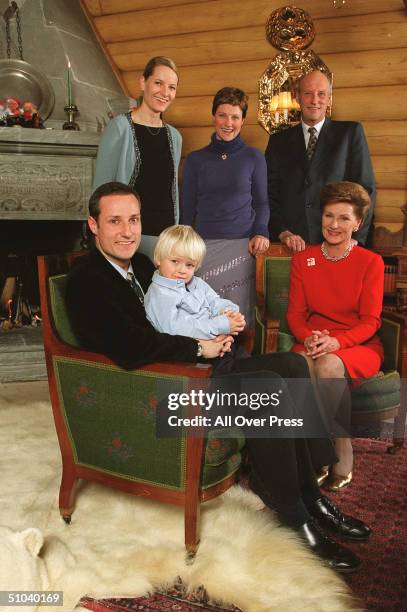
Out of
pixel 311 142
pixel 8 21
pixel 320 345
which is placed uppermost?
pixel 8 21

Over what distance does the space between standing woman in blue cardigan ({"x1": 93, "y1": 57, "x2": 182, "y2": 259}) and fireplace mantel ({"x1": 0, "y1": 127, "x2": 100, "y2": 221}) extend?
1.40 metres

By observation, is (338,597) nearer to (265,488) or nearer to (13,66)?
(265,488)

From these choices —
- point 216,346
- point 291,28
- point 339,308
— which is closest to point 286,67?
point 291,28

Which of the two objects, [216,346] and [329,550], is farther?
[216,346]

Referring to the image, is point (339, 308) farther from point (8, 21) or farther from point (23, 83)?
point (8, 21)

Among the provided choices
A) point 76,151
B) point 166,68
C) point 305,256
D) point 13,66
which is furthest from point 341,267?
point 13,66

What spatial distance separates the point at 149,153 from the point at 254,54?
1883mm

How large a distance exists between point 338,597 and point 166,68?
212 cm

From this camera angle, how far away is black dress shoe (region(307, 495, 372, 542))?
1.98m

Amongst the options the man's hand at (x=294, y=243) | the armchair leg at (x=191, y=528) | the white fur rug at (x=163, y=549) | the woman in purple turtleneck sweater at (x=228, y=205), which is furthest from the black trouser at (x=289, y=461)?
the woman in purple turtleneck sweater at (x=228, y=205)

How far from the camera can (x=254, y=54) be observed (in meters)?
4.12

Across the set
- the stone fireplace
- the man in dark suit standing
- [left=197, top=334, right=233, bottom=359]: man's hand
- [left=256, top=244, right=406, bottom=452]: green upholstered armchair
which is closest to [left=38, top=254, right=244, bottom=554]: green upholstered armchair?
[left=197, top=334, right=233, bottom=359]: man's hand

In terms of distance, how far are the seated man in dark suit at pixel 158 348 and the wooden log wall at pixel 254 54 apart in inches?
91.4

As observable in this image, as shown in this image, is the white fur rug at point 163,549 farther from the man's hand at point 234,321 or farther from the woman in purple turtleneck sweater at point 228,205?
the woman in purple turtleneck sweater at point 228,205
